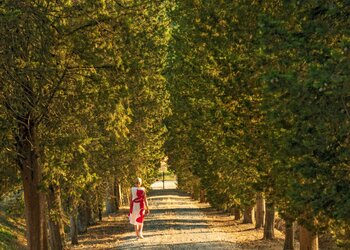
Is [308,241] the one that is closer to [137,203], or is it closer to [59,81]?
[137,203]

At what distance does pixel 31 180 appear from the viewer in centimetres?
1334

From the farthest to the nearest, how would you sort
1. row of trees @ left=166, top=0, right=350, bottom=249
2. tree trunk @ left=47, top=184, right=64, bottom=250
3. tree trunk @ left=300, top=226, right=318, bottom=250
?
1. tree trunk @ left=47, top=184, right=64, bottom=250
2. tree trunk @ left=300, top=226, right=318, bottom=250
3. row of trees @ left=166, top=0, right=350, bottom=249

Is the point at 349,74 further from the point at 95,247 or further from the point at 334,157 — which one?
the point at 95,247

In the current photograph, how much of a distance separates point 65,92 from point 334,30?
5767 mm

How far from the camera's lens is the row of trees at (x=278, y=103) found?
29.6 feet

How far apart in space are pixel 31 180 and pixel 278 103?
5652mm

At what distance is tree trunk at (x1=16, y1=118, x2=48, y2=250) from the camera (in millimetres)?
12852

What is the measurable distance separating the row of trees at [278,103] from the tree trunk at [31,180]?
4.67 metres

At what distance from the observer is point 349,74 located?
320 inches

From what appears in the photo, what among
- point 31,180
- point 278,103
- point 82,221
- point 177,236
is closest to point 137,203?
point 177,236

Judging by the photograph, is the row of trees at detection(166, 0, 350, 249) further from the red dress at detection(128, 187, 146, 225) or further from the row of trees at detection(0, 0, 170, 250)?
the red dress at detection(128, 187, 146, 225)

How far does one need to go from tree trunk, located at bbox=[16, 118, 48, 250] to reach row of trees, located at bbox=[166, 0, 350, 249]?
15.3 ft

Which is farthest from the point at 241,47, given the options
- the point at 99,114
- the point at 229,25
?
the point at 99,114

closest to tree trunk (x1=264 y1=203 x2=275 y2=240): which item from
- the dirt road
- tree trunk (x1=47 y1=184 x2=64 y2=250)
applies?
the dirt road
